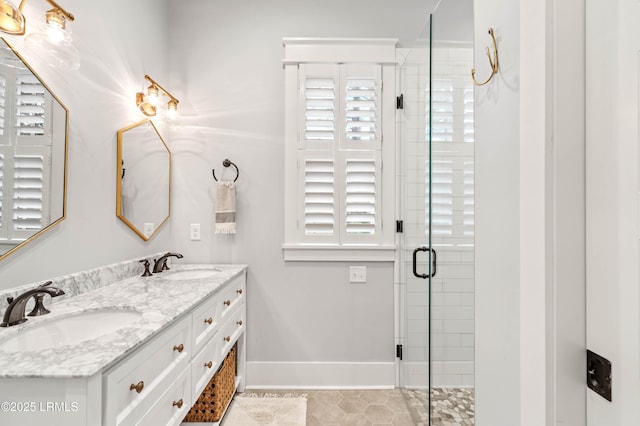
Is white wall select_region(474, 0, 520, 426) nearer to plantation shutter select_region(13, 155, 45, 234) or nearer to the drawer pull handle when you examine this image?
the drawer pull handle

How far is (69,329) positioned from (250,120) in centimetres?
168

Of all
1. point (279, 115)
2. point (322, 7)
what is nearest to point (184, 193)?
point (279, 115)

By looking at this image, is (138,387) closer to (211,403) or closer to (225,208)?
(211,403)

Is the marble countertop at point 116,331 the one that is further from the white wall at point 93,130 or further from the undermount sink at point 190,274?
the white wall at point 93,130

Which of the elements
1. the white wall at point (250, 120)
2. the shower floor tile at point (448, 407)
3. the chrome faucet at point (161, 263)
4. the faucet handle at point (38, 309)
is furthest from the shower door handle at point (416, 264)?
the faucet handle at point (38, 309)

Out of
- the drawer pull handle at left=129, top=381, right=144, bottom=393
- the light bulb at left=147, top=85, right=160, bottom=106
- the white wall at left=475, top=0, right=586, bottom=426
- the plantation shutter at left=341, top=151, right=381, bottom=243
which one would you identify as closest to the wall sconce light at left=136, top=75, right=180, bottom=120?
the light bulb at left=147, top=85, right=160, bottom=106

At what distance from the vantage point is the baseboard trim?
2.19 meters

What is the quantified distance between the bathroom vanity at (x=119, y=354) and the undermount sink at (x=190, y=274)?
11cm

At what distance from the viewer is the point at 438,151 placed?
1.49 m

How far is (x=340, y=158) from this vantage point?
87.7 inches

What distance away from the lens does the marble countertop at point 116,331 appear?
0.77 m

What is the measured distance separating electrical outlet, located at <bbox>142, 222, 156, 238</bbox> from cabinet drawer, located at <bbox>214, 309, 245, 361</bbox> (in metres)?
0.79

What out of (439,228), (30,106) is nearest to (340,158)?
(439,228)

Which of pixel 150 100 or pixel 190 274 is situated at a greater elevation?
pixel 150 100
